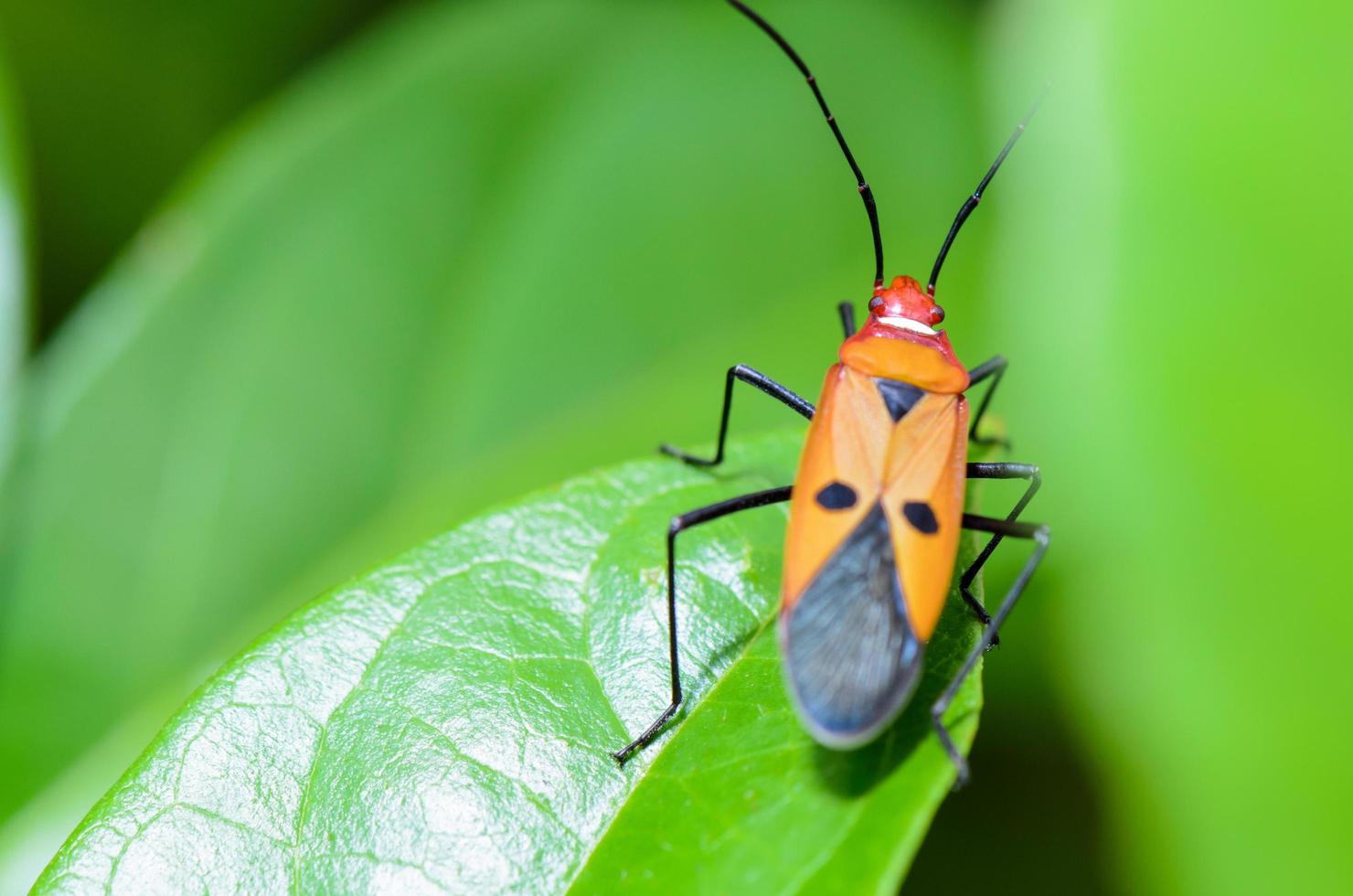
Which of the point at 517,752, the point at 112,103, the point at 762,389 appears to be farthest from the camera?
the point at 112,103

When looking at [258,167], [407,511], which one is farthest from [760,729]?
[258,167]

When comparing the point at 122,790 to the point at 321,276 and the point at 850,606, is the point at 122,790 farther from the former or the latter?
the point at 321,276

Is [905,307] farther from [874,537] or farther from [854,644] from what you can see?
[854,644]

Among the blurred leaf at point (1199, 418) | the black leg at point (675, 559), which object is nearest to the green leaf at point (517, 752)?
the black leg at point (675, 559)

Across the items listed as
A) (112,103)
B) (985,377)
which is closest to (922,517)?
(985,377)

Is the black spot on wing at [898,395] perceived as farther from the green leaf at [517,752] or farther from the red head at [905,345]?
the green leaf at [517,752]

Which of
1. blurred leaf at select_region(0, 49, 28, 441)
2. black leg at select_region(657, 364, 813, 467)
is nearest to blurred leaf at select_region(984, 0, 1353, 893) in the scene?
black leg at select_region(657, 364, 813, 467)
